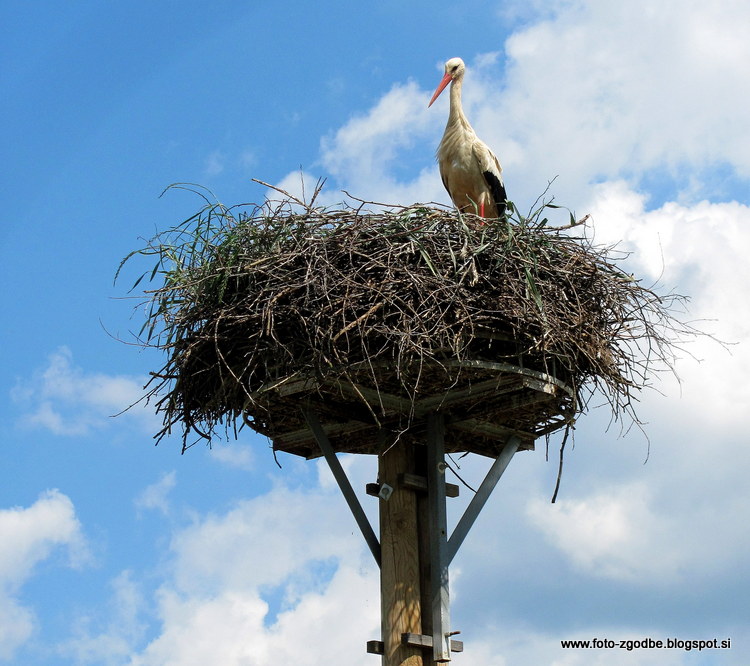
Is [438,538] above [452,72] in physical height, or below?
below

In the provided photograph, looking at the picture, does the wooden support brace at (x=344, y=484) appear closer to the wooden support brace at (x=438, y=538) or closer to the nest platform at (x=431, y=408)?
the nest platform at (x=431, y=408)

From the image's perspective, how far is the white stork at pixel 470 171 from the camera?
9.82 meters


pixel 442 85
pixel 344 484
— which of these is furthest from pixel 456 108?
pixel 344 484

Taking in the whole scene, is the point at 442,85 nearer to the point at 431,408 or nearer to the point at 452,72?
the point at 452,72

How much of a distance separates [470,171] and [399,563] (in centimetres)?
410

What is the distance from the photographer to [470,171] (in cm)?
987

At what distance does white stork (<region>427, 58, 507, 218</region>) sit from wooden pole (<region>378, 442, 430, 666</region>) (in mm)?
3117

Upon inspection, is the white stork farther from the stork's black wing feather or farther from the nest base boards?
the nest base boards

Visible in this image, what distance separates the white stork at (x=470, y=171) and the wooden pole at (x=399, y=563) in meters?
3.12

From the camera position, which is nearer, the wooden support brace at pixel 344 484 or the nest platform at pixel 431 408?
the nest platform at pixel 431 408

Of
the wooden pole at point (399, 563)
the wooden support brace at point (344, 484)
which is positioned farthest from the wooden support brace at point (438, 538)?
the wooden support brace at point (344, 484)

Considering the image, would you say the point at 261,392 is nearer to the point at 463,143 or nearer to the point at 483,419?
the point at 483,419

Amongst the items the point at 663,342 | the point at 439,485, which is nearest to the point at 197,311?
the point at 439,485

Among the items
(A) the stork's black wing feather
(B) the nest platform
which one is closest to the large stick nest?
(B) the nest platform
